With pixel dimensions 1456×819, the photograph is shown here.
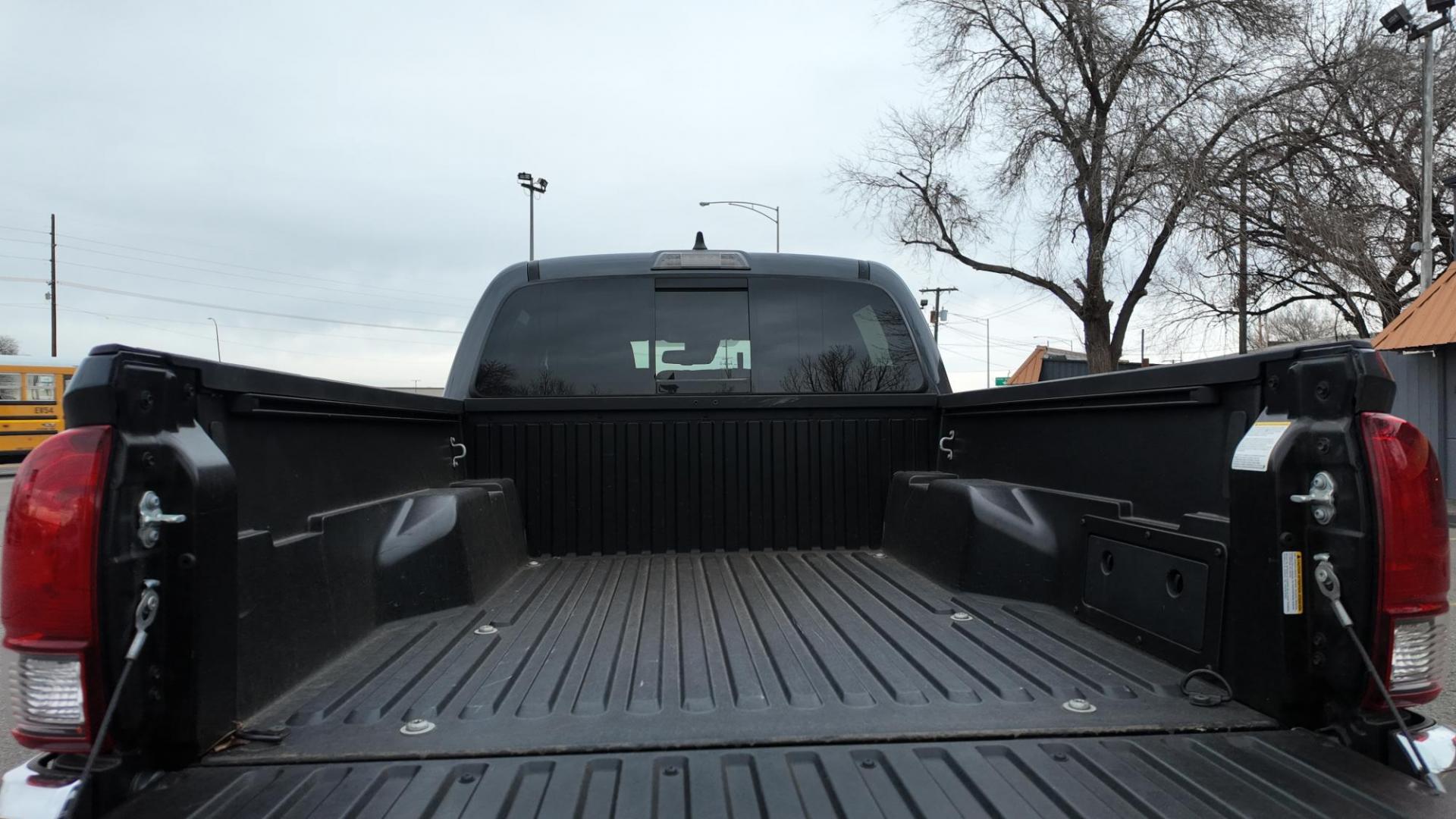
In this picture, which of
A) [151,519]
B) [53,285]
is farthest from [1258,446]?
[53,285]

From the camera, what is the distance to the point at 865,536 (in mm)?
3725

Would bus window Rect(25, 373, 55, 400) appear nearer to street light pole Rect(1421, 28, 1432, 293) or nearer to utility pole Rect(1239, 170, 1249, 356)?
utility pole Rect(1239, 170, 1249, 356)

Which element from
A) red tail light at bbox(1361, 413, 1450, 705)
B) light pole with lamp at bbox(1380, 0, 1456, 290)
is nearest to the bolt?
red tail light at bbox(1361, 413, 1450, 705)

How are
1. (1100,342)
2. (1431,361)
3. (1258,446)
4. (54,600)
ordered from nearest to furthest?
(54,600)
(1258,446)
(1431,361)
(1100,342)

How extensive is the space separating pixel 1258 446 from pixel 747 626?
1.46m

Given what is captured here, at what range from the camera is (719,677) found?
216 centimetres

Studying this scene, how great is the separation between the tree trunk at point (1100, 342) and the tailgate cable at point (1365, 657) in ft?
76.6

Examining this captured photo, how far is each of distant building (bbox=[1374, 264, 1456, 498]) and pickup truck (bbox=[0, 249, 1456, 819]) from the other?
14586 mm

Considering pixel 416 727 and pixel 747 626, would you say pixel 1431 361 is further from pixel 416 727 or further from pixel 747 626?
pixel 416 727

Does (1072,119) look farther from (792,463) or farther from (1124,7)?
(792,463)

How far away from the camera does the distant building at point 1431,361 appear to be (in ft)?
44.7

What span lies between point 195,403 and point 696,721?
4.06 feet

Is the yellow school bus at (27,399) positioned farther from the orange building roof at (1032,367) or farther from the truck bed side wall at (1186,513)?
the orange building roof at (1032,367)

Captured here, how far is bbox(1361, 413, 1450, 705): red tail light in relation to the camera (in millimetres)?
1608
